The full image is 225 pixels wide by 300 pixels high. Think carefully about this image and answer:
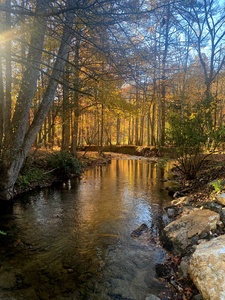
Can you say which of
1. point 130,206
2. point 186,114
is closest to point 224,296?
point 130,206

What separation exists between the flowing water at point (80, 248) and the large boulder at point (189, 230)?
11.0 inches

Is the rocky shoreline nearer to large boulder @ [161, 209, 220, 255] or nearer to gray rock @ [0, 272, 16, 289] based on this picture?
large boulder @ [161, 209, 220, 255]

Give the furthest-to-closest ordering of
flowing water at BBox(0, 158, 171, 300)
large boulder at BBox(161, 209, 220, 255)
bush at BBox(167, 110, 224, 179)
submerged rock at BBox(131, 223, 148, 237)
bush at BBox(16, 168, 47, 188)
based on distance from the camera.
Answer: bush at BBox(16, 168, 47, 188) < bush at BBox(167, 110, 224, 179) < submerged rock at BBox(131, 223, 148, 237) < large boulder at BBox(161, 209, 220, 255) < flowing water at BBox(0, 158, 171, 300)

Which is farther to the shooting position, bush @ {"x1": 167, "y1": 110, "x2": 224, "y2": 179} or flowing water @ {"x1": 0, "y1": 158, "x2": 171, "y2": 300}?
bush @ {"x1": 167, "y1": 110, "x2": 224, "y2": 179}

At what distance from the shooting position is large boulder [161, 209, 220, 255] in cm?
381

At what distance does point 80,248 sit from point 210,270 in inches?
97.5

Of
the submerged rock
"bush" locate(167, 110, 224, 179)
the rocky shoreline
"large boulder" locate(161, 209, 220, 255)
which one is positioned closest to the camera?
the rocky shoreline

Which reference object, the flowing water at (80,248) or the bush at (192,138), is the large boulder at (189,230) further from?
the bush at (192,138)

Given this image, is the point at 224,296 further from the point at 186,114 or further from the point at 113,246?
the point at 186,114

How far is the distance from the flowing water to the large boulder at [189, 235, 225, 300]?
621mm

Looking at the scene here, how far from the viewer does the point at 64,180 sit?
426 inches

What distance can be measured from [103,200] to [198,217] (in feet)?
12.3

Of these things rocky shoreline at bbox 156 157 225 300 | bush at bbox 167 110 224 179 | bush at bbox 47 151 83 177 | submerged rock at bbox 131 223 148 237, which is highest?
bush at bbox 167 110 224 179

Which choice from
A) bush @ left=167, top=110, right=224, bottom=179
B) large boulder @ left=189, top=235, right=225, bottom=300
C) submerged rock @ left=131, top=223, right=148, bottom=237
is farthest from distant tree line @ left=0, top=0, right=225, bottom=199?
submerged rock @ left=131, top=223, right=148, bottom=237
